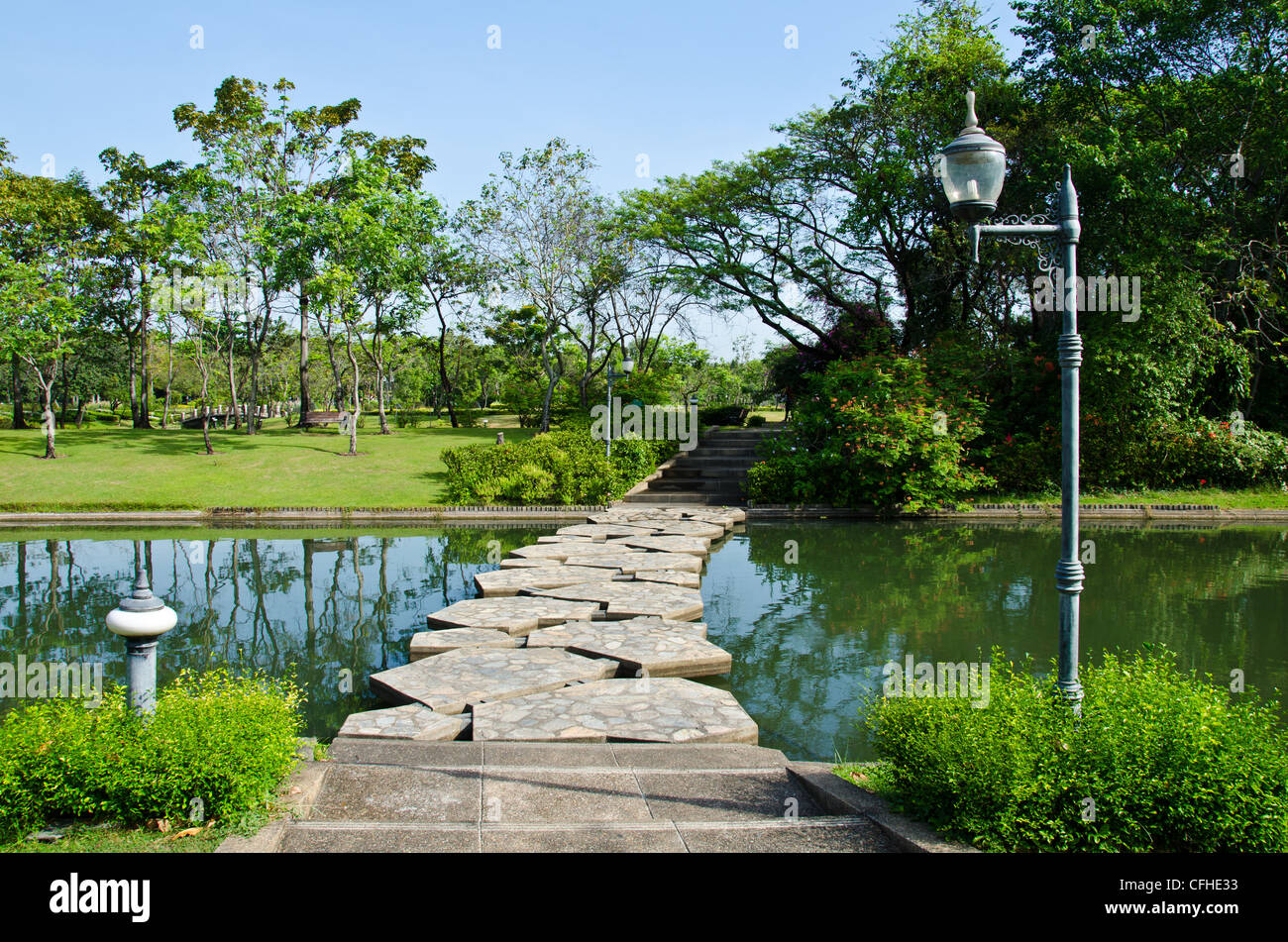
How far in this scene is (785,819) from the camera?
312cm

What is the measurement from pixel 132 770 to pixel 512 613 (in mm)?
3941

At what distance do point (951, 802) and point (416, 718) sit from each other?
2.83 metres

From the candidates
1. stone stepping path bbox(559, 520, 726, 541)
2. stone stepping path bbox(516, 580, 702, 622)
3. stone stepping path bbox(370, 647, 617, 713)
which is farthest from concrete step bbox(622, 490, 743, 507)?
stone stepping path bbox(370, 647, 617, 713)

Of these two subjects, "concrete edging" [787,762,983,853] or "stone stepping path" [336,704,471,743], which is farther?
"stone stepping path" [336,704,471,743]

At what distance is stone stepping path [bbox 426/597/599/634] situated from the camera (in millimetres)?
6371

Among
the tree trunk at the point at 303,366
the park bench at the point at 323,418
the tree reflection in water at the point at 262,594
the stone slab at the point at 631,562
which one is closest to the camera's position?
the tree reflection in water at the point at 262,594

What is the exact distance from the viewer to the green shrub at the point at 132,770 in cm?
278

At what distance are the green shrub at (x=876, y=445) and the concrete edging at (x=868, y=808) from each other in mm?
10782

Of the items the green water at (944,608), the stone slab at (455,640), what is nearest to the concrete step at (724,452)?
the green water at (944,608)

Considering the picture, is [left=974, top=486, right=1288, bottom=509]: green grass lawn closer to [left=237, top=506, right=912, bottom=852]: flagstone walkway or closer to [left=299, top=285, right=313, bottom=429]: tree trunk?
[left=237, top=506, right=912, bottom=852]: flagstone walkway

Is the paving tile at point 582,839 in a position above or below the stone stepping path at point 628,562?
below

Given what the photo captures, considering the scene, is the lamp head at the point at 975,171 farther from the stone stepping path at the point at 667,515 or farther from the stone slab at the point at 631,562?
the stone stepping path at the point at 667,515

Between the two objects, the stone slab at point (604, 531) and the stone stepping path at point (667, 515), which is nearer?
the stone slab at point (604, 531)

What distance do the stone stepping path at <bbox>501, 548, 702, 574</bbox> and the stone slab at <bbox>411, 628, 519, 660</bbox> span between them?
2.34m
